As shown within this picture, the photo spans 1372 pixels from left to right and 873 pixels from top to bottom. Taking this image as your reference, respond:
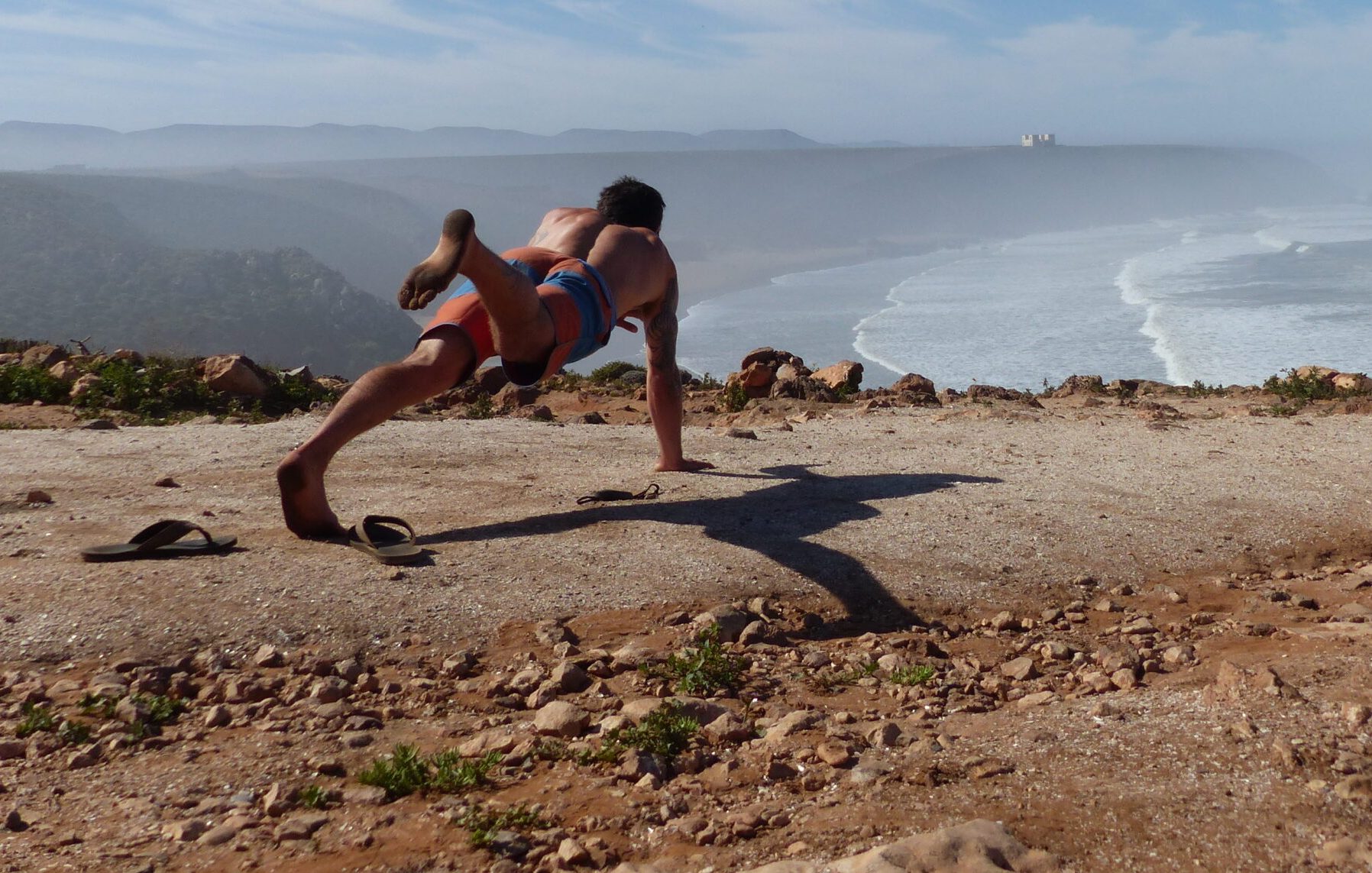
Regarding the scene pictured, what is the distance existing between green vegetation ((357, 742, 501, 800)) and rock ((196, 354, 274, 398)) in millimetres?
7220

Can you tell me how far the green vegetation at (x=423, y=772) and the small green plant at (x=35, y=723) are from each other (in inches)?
35.3

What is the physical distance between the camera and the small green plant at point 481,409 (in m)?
8.46

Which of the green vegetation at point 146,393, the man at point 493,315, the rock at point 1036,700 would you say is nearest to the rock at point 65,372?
the green vegetation at point 146,393

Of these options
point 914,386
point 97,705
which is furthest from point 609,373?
point 97,705

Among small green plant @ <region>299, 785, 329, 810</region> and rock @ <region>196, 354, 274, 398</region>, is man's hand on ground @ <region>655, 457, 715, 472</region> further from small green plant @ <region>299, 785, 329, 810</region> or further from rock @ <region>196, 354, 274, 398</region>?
rock @ <region>196, 354, 274, 398</region>

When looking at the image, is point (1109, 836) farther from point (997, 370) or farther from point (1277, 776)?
point (997, 370)

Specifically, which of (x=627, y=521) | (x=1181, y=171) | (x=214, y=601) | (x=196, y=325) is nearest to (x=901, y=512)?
(x=627, y=521)

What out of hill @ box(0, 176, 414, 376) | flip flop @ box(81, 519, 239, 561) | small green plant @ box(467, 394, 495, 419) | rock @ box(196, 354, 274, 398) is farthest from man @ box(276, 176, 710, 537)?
hill @ box(0, 176, 414, 376)

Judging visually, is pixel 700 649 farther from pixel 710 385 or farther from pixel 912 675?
pixel 710 385

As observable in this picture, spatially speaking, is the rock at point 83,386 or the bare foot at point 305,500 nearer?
the bare foot at point 305,500

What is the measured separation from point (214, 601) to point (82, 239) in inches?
1337

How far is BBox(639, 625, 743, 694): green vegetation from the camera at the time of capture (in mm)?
3242

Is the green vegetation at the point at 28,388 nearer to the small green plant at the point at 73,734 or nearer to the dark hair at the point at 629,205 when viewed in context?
the dark hair at the point at 629,205

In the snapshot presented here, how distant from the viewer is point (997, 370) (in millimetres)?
21250
